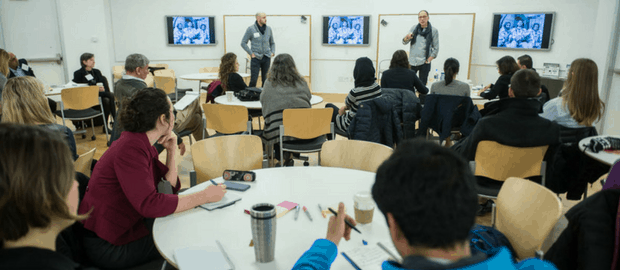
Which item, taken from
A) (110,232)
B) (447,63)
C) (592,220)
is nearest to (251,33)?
(447,63)

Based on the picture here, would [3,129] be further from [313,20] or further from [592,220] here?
[313,20]

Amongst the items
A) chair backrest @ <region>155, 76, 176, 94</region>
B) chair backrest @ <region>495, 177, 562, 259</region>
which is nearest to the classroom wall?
chair backrest @ <region>155, 76, 176, 94</region>

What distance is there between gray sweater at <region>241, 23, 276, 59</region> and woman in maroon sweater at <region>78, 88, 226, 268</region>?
19.0 feet

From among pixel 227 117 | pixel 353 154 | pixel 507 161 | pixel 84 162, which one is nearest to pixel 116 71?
pixel 227 117

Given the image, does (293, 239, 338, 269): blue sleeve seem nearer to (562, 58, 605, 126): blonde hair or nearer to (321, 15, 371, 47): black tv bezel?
(562, 58, 605, 126): blonde hair

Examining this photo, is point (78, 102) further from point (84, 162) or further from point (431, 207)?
point (431, 207)

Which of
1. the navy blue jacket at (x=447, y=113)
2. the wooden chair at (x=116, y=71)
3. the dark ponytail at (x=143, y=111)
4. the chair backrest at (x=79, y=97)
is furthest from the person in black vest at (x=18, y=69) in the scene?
the navy blue jacket at (x=447, y=113)

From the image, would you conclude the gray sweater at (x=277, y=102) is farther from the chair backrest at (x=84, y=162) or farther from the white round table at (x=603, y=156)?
the white round table at (x=603, y=156)

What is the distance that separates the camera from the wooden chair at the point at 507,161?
261 centimetres

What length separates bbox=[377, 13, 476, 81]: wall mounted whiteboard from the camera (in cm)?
766

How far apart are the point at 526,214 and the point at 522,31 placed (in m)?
6.58

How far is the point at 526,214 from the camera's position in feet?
5.65

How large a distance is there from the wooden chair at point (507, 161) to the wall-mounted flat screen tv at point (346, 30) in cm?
608

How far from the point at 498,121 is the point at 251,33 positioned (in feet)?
18.4
